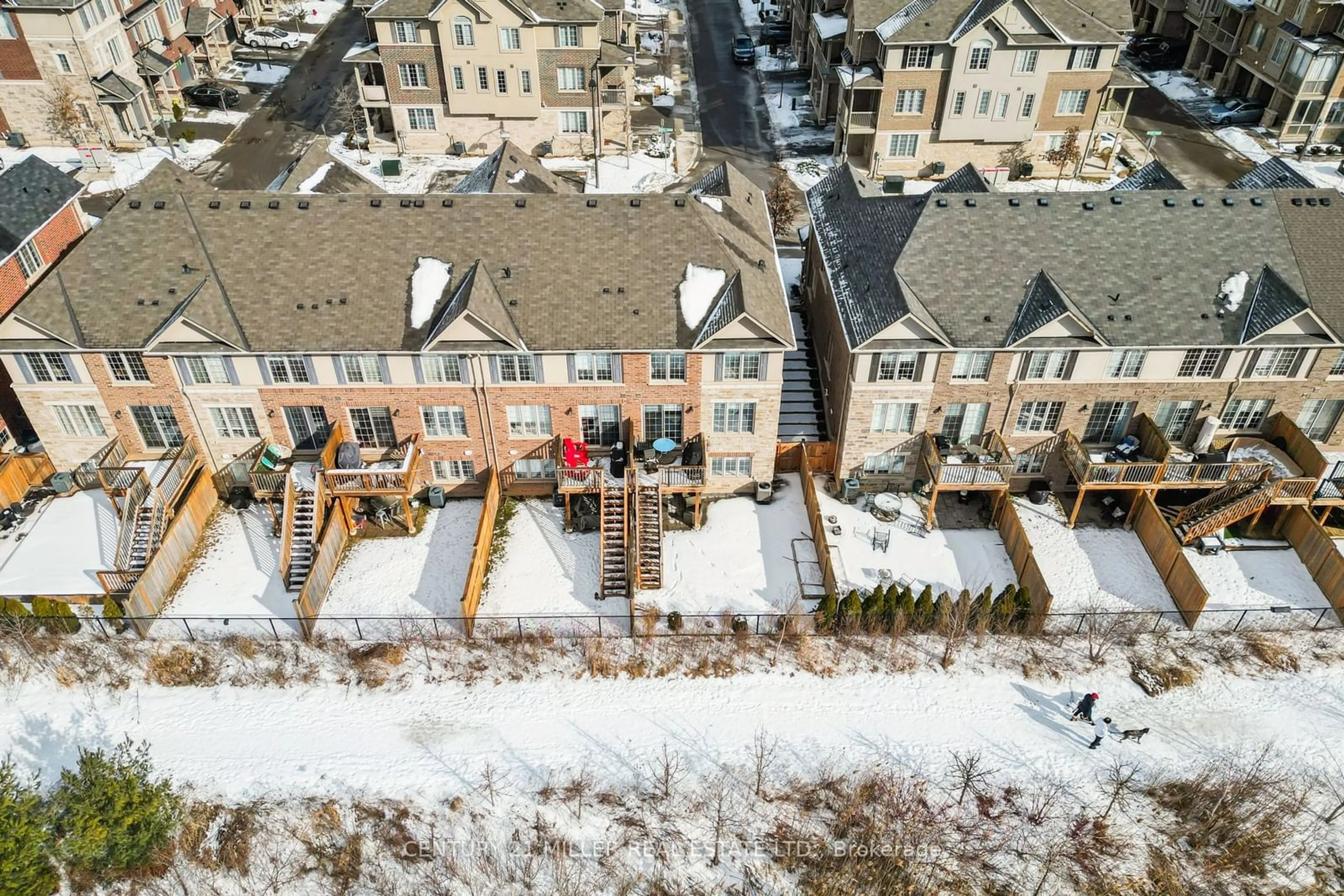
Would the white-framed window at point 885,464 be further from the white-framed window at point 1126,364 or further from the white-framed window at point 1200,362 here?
the white-framed window at point 1200,362

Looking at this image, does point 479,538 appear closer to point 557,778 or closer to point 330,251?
point 557,778

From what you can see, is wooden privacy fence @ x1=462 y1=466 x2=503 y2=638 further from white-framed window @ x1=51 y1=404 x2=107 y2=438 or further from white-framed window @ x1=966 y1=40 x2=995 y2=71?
white-framed window @ x1=966 y1=40 x2=995 y2=71

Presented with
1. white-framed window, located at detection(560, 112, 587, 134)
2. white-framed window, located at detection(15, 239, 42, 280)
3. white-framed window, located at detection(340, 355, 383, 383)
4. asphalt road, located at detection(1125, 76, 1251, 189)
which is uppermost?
white-framed window, located at detection(15, 239, 42, 280)

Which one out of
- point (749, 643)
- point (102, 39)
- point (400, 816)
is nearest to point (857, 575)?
point (749, 643)

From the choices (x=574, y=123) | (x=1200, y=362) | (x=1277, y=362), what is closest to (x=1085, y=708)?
(x=1200, y=362)

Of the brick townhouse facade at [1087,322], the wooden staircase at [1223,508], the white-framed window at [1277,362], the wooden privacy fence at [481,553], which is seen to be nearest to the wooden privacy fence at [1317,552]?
the wooden staircase at [1223,508]

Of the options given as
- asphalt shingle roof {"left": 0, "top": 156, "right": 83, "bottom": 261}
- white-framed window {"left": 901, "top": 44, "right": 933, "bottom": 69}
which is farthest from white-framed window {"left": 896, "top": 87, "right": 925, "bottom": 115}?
asphalt shingle roof {"left": 0, "top": 156, "right": 83, "bottom": 261}
